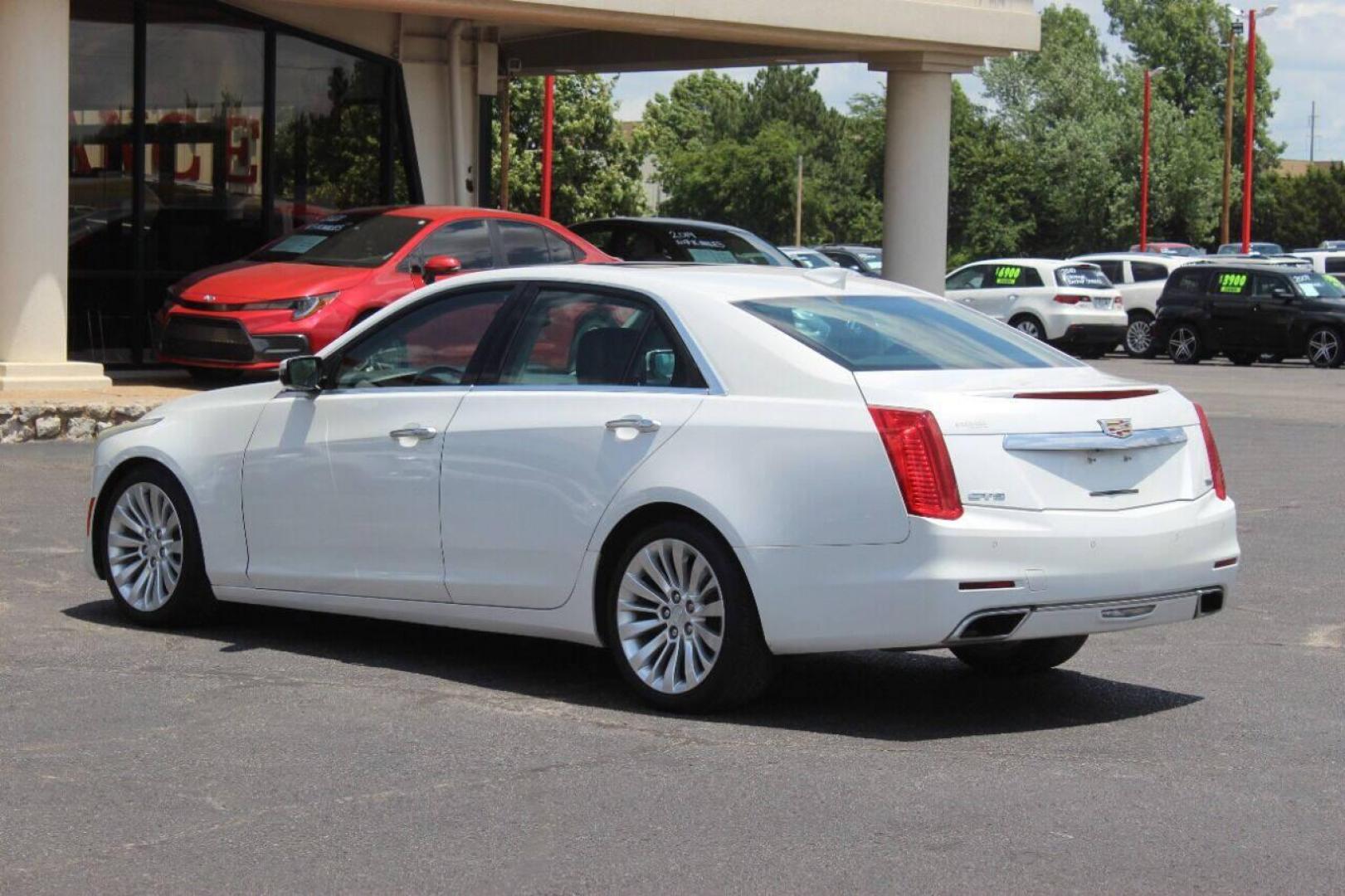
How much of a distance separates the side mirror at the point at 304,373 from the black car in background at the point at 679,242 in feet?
39.7

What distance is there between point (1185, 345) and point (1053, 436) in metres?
27.6

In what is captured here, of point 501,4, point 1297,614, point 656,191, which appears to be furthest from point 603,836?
point 656,191

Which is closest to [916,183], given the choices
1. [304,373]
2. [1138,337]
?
[1138,337]

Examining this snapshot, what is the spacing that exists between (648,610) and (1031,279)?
27246 millimetres

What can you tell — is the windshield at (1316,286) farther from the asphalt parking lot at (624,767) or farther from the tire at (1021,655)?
the tire at (1021,655)

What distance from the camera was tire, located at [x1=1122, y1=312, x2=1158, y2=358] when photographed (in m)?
35.0

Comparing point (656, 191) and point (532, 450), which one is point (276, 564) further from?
point (656, 191)

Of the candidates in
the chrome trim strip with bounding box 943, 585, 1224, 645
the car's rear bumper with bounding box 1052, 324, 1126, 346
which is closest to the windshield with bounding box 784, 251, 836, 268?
the car's rear bumper with bounding box 1052, 324, 1126, 346

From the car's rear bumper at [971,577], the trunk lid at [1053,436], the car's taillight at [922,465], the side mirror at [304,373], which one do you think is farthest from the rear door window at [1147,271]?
the car's taillight at [922,465]

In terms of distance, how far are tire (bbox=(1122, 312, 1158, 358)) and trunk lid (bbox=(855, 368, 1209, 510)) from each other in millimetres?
28393

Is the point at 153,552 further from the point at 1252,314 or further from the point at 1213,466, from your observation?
the point at 1252,314

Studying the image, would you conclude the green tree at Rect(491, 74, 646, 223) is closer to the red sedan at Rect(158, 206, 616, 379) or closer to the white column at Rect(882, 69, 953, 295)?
the white column at Rect(882, 69, 953, 295)

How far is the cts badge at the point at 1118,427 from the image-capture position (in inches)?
265

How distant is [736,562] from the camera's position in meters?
6.70
